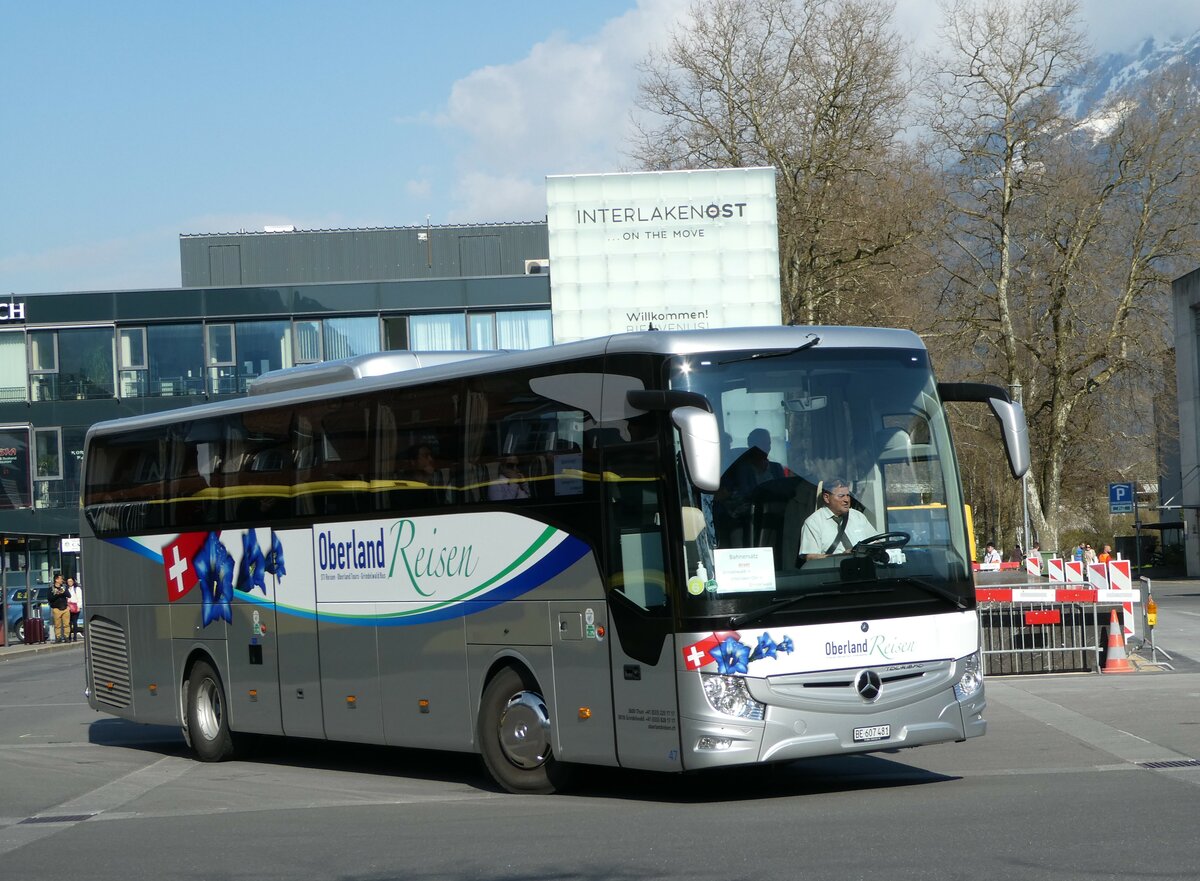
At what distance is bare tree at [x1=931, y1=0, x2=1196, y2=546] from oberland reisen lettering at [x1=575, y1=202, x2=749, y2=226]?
917 inches

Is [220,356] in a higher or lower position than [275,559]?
higher

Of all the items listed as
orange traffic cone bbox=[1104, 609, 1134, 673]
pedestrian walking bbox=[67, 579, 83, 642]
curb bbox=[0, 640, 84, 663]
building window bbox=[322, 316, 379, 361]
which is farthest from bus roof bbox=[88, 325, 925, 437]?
building window bbox=[322, 316, 379, 361]

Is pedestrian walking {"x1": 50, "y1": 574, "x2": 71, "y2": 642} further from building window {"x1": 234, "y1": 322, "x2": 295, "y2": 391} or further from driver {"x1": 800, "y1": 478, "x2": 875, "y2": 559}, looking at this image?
driver {"x1": 800, "y1": 478, "x2": 875, "y2": 559}

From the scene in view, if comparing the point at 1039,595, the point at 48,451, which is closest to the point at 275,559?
the point at 1039,595

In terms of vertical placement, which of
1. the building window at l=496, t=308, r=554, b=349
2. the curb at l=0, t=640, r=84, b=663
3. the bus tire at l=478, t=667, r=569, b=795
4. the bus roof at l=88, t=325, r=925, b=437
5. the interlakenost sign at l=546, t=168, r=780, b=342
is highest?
the building window at l=496, t=308, r=554, b=349

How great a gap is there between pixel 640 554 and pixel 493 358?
8.01ft

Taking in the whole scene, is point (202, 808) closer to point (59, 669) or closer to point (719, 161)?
point (59, 669)

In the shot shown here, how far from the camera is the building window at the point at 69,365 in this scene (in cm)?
5084

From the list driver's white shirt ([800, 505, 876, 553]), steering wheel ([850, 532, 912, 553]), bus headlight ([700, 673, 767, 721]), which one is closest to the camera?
bus headlight ([700, 673, 767, 721])

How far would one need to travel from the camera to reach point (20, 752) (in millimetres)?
16750

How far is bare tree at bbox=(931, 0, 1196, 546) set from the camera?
50125 millimetres

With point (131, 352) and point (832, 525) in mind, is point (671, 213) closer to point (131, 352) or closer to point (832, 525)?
point (832, 525)

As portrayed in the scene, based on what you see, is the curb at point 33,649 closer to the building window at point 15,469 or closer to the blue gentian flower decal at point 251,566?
the building window at point 15,469

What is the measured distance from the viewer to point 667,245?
27719 millimetres
